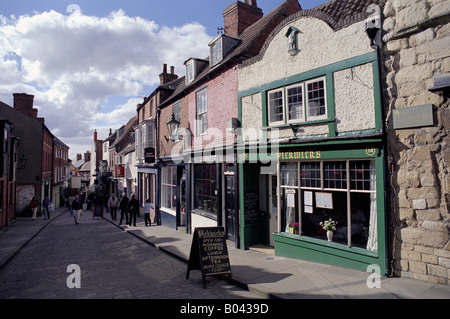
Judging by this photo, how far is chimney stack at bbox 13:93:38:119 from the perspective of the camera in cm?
2873

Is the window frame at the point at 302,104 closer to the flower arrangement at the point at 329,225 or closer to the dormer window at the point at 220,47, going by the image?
the flower arrangement at the point at 329,225

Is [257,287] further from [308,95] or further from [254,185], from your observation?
[308,95]

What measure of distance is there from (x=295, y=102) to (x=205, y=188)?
617 cm

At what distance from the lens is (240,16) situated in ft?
48.8

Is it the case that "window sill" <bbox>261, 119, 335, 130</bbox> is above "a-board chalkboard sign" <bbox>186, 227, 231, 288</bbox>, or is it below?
above

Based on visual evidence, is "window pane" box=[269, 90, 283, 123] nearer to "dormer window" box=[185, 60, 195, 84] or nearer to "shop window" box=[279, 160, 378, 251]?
"shop window" box=[279, 160, 378, 251]

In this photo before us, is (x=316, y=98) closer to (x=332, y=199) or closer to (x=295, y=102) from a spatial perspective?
(x=295, y=102)

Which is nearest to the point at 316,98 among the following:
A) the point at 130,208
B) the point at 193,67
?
the point at 193,67

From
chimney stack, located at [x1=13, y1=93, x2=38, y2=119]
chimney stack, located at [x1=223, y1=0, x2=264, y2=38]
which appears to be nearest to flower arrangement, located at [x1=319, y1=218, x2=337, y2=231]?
chimney stack, located at [x1=223, y1=0, x2=264, y2=38]

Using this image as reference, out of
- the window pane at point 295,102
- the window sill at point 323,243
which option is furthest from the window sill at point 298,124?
the window sill at point 323,243

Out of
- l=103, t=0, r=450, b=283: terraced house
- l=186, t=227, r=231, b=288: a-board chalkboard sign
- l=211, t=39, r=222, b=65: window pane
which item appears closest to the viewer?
l=103, t=0, r=450, b=283: terraced house

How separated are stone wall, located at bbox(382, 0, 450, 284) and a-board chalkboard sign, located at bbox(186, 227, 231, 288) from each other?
3.94 metres

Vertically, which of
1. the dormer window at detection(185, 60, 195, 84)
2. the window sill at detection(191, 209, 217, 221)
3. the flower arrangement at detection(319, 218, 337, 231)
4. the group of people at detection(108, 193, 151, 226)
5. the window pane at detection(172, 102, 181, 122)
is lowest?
the group of people at detection(108, 193, 151, 226)

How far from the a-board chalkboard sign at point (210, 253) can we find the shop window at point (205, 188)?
482cm
